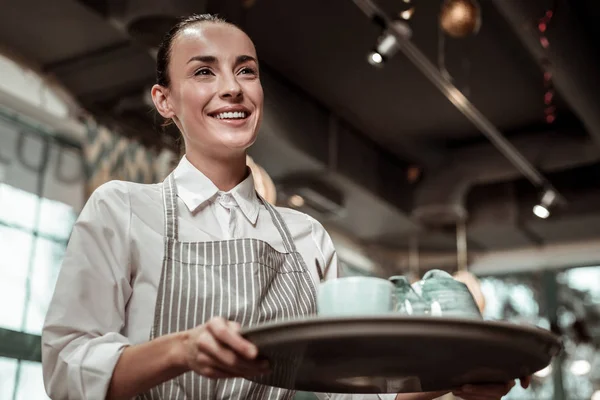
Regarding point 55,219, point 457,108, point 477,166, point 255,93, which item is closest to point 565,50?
point 457,108

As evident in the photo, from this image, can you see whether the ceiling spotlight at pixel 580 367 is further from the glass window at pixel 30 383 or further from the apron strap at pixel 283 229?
the apron strap at pixel 283 229

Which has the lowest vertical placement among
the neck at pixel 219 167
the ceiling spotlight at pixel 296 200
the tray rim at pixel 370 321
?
the tray rim at pixel 370 321

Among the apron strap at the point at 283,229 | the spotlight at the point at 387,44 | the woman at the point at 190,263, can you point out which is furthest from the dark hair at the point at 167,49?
the spotlight at the point at 387,44

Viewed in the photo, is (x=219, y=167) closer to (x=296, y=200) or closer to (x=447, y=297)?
(x=447, y=297)

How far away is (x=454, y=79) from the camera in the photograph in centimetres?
518

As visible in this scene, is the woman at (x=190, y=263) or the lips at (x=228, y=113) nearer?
the woman at (x=190, y=263)

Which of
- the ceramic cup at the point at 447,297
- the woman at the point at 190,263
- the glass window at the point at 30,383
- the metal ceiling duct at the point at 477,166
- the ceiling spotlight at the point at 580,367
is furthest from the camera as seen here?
the ceiling spotlight at the point at 580,367

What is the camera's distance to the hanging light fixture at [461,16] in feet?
11.5

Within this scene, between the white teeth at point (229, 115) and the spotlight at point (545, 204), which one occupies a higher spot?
the spotlight at point (545, 204)

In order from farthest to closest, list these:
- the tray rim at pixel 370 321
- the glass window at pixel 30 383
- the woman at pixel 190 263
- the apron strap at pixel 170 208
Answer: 1. the glass window at pixel 30 383
2. the apron strap at pixel 170 208
3. the woman at pixel 190 263
4. the tray rim at pixel 370 321

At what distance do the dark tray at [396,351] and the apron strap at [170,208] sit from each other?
1.13 ft

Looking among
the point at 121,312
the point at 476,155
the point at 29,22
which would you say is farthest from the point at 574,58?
the point at 121,312

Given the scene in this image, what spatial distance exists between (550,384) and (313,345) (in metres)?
Result: 7.40

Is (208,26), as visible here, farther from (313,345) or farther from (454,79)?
(454,79)
